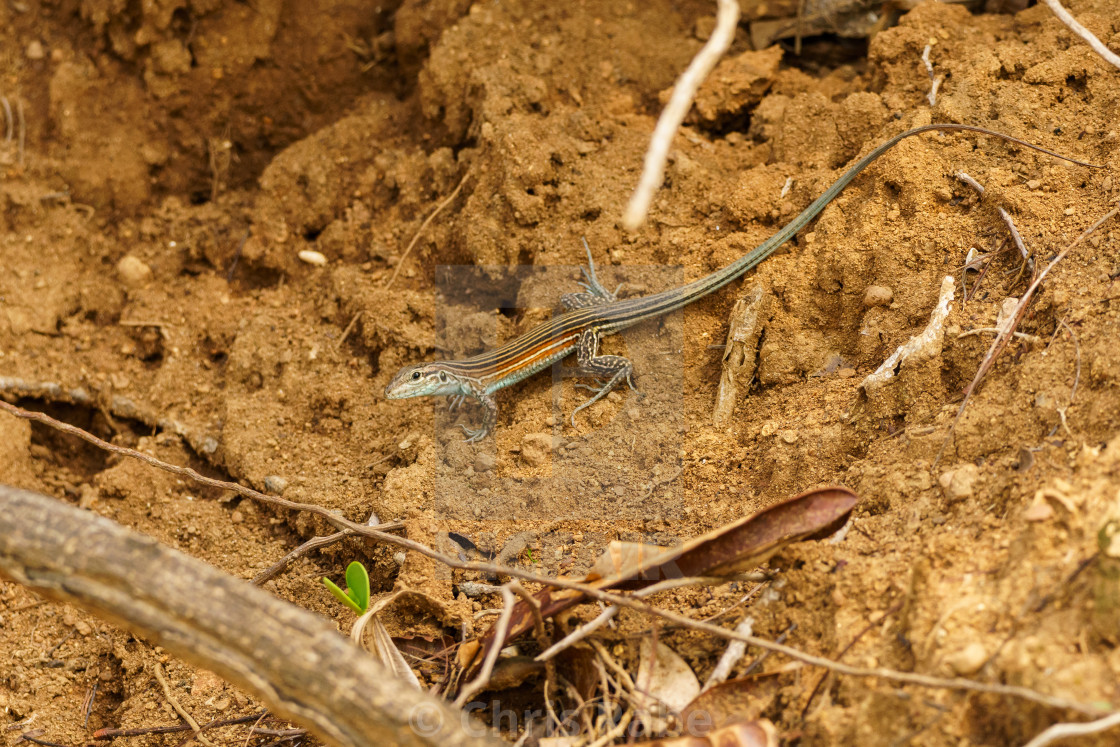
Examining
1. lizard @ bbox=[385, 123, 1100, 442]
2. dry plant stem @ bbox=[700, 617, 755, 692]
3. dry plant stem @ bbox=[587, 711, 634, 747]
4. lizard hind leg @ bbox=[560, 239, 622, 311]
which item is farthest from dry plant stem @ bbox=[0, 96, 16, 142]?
dry plant stem @ bbox=[700, 617, 755, 692]

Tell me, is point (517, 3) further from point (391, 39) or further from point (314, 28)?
point (314, 28)

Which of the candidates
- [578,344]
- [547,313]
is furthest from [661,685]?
[547,313]

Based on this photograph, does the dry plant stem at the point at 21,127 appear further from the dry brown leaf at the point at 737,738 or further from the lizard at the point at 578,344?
the dry brown leaf at the point at 737,738

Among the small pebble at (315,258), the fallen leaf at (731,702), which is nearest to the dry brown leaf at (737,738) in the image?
the fallen leaf at (731,702)

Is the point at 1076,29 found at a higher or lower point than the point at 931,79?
higher

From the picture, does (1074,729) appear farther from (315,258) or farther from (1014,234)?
(315,258)

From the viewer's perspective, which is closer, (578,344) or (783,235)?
(783,235)

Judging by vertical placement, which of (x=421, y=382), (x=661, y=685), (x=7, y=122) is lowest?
(x=421, y=382)

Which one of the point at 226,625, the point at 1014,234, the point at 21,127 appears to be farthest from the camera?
the point at 21,127
